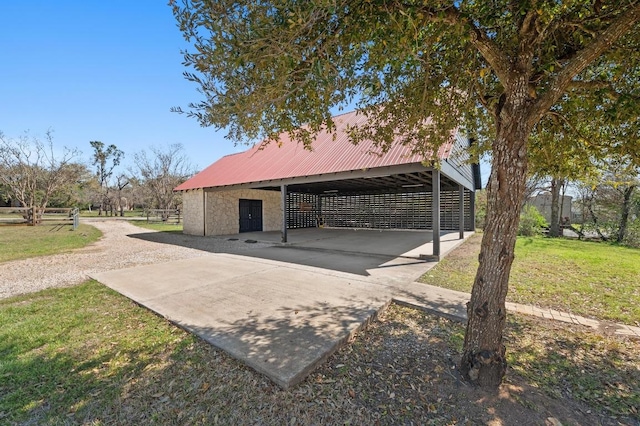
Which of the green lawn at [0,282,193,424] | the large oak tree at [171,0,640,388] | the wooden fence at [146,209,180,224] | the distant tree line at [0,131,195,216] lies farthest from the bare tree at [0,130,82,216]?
the large oak tree at [171,0,640,388]

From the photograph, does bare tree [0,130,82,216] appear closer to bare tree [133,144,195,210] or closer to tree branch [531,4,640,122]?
bare tree [133,144,195,210]

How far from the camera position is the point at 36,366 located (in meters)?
2.63

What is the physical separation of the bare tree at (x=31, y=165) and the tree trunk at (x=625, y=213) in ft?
114

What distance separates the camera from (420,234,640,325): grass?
4.27 m

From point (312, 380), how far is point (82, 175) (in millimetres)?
36868

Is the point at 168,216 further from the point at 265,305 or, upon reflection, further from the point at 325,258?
the point at 265,305

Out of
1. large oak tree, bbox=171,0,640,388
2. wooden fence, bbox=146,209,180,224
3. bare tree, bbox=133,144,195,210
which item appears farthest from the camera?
bare tree, bbox=133,144,195,210

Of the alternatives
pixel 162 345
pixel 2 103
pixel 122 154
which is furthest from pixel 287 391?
pixel 122 154

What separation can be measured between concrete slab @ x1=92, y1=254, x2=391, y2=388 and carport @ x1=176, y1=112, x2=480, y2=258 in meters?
4.20

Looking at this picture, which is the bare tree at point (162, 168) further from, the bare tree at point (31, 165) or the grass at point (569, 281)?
the grass at point (569, 281)

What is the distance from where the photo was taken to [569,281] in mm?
5668

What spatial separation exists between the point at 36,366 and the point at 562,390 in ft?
15.9

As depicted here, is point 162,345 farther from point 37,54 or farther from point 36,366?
point 37,54

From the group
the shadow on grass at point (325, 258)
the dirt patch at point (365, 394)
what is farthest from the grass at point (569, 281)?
the shadow on grass at point (325, 258)
